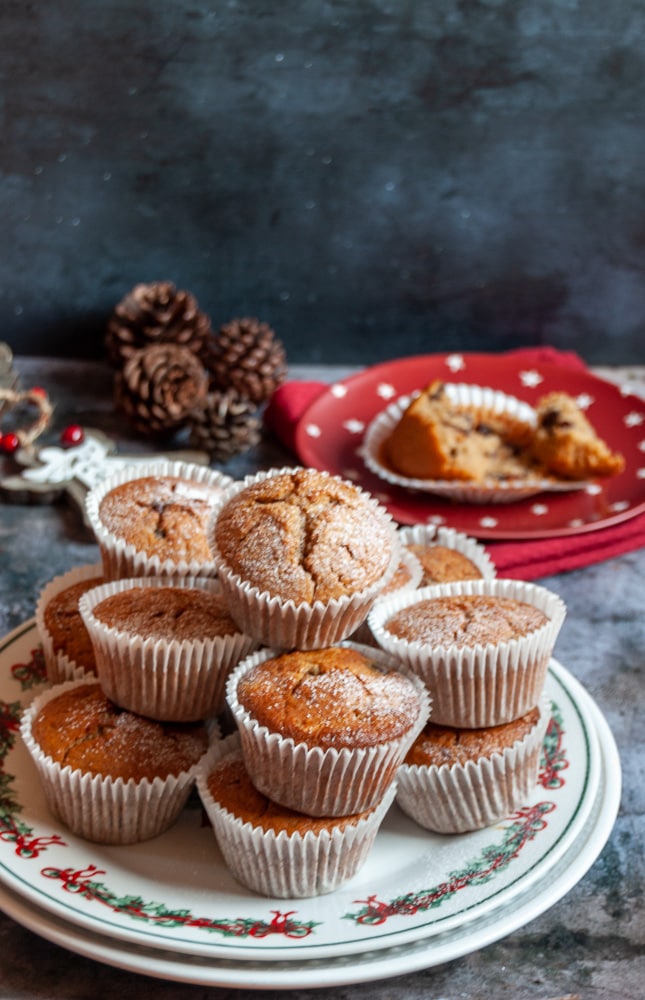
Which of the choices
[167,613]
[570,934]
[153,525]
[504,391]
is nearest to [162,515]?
[153,525]

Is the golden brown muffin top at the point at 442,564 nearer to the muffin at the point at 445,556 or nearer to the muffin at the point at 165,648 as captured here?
the muffin at the point at 445,556

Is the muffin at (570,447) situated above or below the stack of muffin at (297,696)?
below

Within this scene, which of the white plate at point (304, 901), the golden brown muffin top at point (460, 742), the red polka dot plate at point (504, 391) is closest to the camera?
the white plate at point (304, 901)

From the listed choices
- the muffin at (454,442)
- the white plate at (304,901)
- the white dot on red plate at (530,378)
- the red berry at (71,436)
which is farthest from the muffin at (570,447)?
the red berry at (71,436)

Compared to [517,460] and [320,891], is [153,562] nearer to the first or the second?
[320,891]

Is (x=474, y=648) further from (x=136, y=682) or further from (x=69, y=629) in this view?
(x=69, y=629)

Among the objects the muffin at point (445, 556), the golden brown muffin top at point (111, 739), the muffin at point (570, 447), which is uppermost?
the muffin at point (445, 556)
